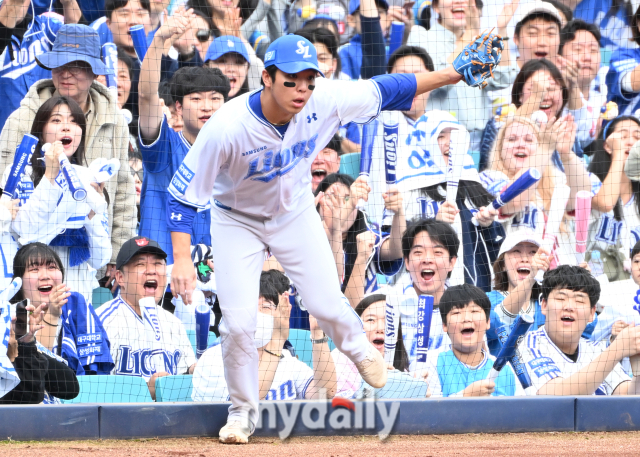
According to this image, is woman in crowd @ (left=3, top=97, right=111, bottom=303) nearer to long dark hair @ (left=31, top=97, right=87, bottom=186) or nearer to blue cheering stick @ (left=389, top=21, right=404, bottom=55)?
long dark hair @ (left=31, top=97, right=87, bottom=186)

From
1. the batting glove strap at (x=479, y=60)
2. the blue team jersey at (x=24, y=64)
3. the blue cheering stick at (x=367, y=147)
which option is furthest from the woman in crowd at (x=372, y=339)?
the blue team jersey at (x=24, y=64)

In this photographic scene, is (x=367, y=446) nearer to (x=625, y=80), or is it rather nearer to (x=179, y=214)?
(x=179, y=214)

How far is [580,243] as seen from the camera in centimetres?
570

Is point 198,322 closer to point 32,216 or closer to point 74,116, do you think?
point 32,216

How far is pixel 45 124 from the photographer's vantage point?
506 centimetres

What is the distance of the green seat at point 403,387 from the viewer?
4.56 metres

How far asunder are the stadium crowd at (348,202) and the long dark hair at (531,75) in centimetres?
2

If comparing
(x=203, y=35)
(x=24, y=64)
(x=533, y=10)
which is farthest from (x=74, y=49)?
(x=533, y=10)

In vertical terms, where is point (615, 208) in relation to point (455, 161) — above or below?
below

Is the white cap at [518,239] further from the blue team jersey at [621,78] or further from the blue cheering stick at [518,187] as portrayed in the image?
the blue team jersey at [621,78]

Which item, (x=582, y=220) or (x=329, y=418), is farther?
(x=582, y=220)

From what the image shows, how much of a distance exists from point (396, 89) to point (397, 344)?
1.88m

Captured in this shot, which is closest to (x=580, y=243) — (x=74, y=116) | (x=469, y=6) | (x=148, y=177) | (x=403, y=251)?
(x=403, y=251)

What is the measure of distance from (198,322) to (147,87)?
1720 millimetres
